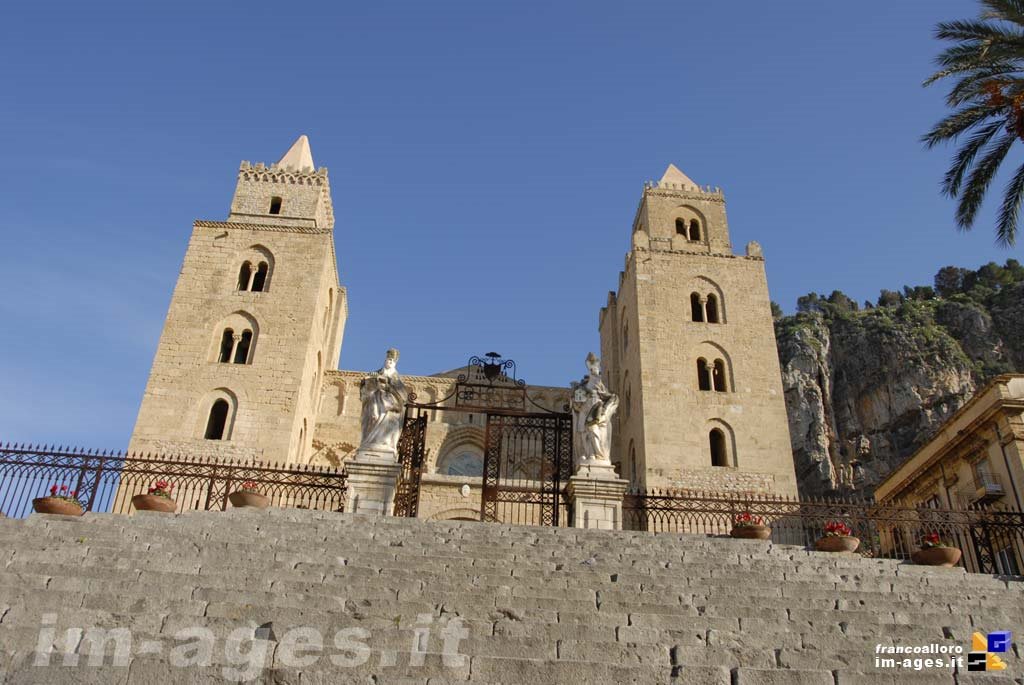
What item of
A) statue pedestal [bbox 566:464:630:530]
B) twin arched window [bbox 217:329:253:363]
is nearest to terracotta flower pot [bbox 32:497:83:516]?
statue pedestal [bbox 566:464:630:530]

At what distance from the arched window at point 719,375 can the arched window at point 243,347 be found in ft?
56.6

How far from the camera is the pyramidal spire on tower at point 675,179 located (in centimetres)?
3552

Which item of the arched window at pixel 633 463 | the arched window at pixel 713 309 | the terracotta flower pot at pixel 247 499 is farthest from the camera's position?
the arched window at pixel 713 309

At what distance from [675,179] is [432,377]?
46.5 feet

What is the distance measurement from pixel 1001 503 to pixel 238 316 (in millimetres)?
24542

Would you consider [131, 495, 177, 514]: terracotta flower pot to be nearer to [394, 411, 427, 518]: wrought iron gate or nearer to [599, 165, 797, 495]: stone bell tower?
[394, 411, 427, 518]: wrought iron gate

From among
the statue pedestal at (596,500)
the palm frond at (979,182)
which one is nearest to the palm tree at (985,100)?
the palm frond at (979,182)

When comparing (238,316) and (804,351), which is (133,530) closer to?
(238,316)

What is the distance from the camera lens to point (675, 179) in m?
36.3

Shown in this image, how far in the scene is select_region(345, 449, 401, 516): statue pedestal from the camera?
1462 cm

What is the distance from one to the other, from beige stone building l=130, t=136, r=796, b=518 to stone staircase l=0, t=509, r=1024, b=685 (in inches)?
608

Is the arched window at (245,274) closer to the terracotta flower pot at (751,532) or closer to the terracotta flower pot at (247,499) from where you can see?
the terracotta flower pot at (247,499)

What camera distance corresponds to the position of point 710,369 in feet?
97.7

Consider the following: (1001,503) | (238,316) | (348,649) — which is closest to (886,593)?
(348,649)
